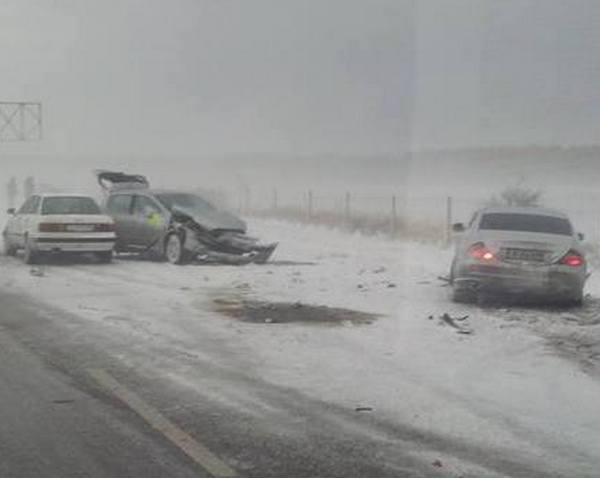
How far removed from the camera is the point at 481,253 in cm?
1210

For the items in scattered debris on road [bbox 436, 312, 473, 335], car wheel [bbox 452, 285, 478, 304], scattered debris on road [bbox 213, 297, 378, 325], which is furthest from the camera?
car wheel [bbox 452, 285, 478, 304]

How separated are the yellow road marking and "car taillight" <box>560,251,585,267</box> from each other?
691 cm

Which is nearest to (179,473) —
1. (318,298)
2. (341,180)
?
(318,298)

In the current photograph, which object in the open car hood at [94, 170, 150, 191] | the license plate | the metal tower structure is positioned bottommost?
the license plate

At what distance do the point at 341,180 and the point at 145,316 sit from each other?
199 ft

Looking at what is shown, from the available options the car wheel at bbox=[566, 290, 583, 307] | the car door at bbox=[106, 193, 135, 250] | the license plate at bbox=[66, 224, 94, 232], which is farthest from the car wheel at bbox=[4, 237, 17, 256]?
the car wheel at bbox=[566, 290, 583, 307]

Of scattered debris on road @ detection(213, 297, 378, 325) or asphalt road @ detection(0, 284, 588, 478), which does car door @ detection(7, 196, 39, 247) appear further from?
asphalt road @ detection(0, 284, 588, 478)

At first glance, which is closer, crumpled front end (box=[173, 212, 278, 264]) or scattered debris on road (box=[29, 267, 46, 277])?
scattered debris on road (box=[29, 267, 46, 277])

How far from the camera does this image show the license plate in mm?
17370

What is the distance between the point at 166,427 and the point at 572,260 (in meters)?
7.76

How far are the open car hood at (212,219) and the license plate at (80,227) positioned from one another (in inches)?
65.7

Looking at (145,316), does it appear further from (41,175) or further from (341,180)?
(41,175)

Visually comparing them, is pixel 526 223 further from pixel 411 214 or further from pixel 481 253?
pixel 411 214

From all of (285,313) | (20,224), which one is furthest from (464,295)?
(20,224)
